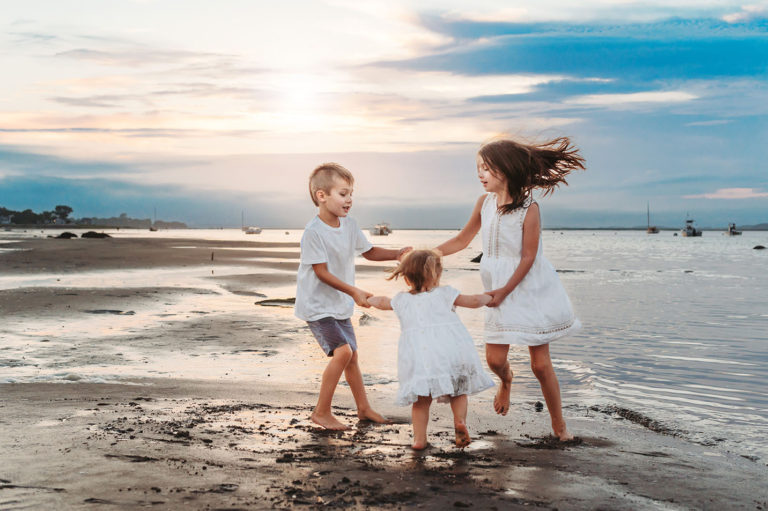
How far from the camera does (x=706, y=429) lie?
5984mm

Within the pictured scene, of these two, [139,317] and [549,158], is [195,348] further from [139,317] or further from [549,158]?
[549,158]

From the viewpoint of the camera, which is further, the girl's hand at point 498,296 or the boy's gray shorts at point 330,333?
the boy's gray shorts at point 330,333

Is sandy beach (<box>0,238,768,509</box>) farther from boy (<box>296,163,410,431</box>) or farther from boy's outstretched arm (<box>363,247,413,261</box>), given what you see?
boy's outstretched arm (<box>363,247,413,261</box>)

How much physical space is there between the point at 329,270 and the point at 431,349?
1.19 metres

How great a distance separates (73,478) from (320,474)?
1.33 m

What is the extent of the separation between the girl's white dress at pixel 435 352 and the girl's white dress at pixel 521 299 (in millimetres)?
357

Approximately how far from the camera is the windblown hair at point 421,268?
182 inches

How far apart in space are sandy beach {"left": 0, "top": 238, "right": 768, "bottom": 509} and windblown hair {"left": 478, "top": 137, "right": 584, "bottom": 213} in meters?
1.87

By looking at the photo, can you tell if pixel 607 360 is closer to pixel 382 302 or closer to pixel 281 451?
pixel 382 302

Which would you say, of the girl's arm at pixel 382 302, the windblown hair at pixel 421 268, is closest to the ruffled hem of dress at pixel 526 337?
the windblown hair at pixel 421 268

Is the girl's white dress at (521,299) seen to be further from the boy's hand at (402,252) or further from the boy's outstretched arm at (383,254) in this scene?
the boy's outstretched arm at (383,254)

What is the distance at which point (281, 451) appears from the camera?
14.2ft

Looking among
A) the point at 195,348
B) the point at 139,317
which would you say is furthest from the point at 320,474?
the point at 139,317

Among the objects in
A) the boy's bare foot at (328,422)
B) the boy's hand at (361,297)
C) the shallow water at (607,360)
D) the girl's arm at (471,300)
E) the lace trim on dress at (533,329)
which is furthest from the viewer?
the shallow water at (607,360)
